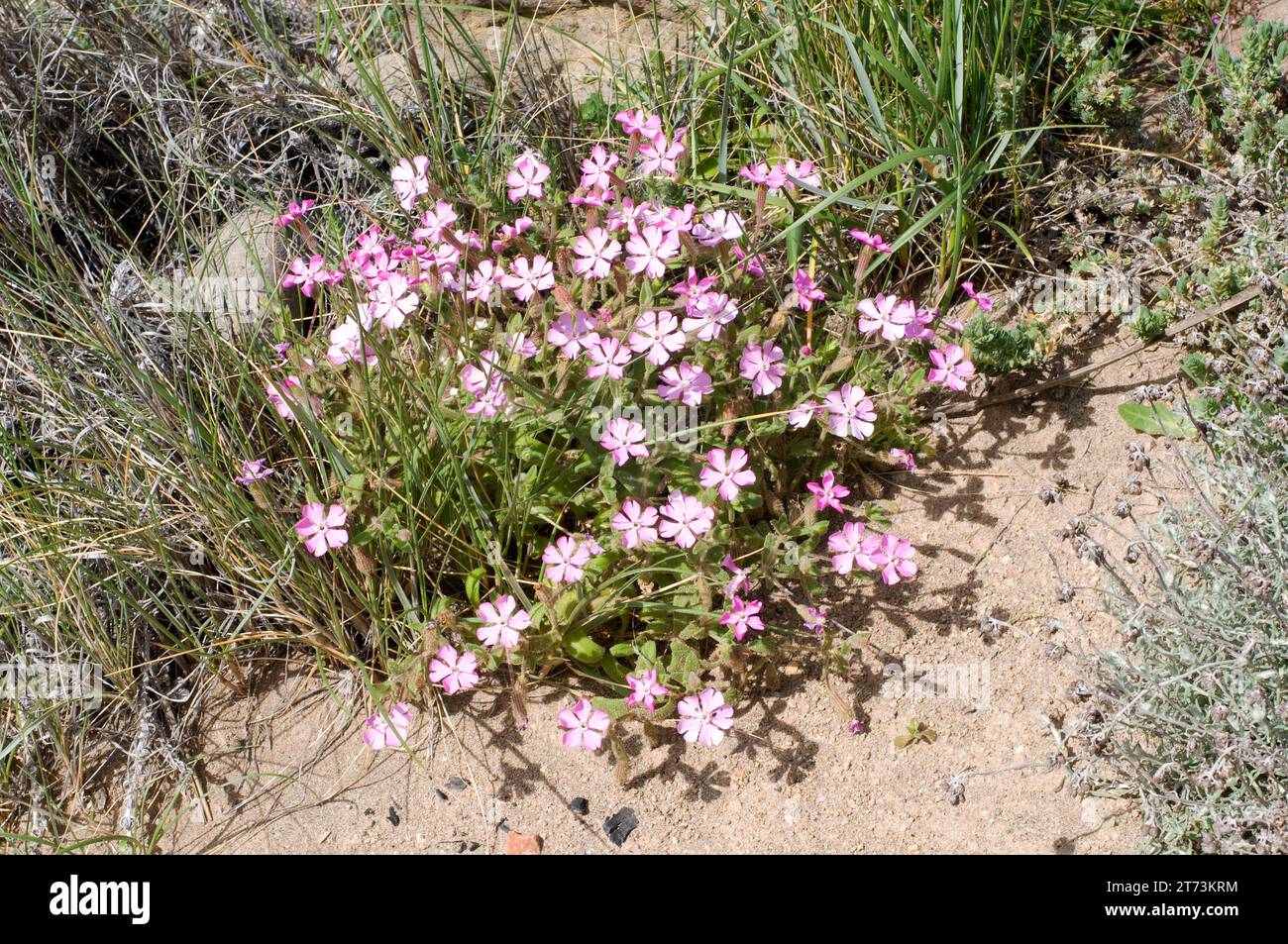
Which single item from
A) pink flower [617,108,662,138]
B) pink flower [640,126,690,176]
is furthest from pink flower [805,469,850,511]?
pink flower [617,108,662,138]

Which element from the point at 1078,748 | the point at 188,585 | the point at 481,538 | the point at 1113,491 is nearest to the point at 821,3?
the point at 1113,491

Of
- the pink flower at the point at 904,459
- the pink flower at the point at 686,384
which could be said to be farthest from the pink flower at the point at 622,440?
the pink flower at the point at 904,459

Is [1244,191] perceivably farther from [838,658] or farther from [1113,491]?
[838,658]

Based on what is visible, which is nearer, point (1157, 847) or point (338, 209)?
point (1157, 847)

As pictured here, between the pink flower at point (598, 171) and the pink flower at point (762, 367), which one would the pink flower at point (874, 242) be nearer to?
the pink flower at point (762, 367)

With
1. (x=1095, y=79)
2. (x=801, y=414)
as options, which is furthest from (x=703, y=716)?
(x=1095, y=79)

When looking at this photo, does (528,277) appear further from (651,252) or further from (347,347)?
(347,347)

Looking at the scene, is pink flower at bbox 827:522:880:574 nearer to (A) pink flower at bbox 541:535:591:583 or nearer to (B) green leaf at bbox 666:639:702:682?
(B) green leaf at bbox 666:639:702:682
